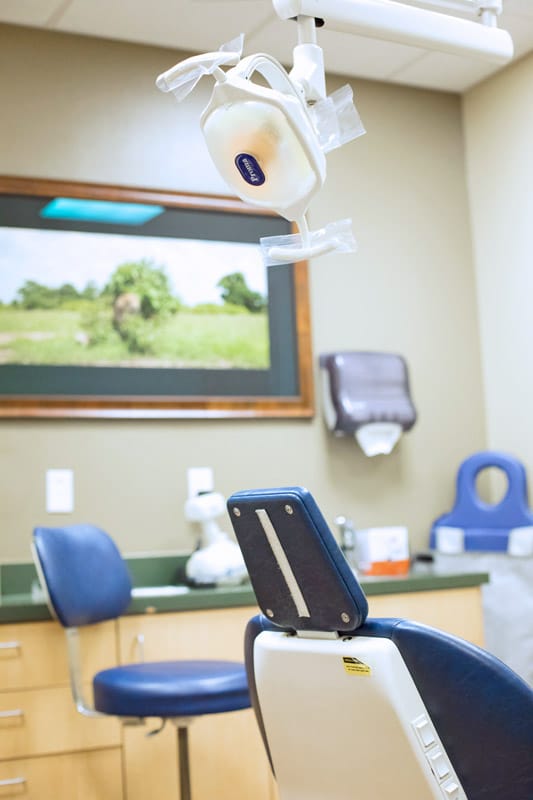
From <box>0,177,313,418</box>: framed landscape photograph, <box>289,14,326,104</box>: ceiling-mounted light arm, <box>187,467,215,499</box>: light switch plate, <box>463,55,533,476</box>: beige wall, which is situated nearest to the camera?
<box>289,14,326,104</box>: ceiling-mounted light arm

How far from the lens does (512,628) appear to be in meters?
3.44

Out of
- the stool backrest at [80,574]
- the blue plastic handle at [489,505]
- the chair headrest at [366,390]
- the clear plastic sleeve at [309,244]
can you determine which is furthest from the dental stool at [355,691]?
the blue plastic handle at [489,505]

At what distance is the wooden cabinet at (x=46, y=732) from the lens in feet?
8.74

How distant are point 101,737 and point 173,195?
1773 mm

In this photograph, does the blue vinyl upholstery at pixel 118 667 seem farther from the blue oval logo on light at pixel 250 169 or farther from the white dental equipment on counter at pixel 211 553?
the blue oval logo on light at pixel 250 169

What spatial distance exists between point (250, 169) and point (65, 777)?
185 cm

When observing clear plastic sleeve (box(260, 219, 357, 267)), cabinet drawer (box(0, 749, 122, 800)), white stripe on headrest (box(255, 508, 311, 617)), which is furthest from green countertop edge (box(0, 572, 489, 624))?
clear plastic sleeve (box(260, 219, 357, 267))

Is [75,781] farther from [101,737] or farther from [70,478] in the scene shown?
[70,478]

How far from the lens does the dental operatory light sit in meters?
1.46

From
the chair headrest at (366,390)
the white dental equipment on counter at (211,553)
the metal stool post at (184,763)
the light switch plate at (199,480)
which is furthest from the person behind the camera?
the chair headrest at (366,390)

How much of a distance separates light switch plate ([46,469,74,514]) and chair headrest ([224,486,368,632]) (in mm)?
1626

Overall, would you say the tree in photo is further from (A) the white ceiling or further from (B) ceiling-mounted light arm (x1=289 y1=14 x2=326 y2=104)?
(B) ceiling-mounted light arm (x1=289 y1=14 x2=326 y2=104)

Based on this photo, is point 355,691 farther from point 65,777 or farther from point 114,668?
point 65,777

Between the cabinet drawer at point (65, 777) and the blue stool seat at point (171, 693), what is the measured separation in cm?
26
